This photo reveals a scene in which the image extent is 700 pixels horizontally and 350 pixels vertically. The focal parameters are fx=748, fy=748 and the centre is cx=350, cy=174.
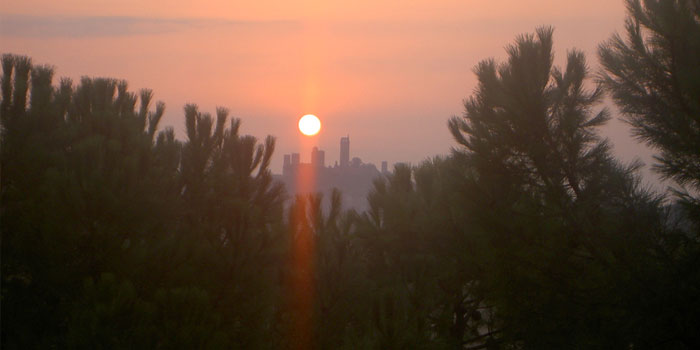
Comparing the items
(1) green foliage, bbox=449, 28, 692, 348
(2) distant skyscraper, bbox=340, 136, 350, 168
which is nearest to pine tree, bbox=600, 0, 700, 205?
(1) green foliage, bbox=449, 28, 692, 348

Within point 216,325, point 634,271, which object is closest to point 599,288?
point 634,271

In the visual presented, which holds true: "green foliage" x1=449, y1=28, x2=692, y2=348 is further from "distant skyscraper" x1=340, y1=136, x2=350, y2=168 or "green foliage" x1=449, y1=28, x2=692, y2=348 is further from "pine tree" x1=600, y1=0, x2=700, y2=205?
"distant skyscraper" x1=340, y1=136, x2=350, y2=168

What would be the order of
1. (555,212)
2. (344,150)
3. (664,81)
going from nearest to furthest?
(664,81) → (555,212) → (344,150)

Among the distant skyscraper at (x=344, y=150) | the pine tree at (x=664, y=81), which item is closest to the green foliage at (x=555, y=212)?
the pine tree at (x=664, y=81)

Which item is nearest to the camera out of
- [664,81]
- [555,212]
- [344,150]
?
[664,81]

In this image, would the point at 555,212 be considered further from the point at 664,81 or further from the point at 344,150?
the point at 344,150

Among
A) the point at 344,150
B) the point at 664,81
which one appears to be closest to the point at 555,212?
the point at 664,81

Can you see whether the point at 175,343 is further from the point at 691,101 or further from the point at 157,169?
the point at 691,101

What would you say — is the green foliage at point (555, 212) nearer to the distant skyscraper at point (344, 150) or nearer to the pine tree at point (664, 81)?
the pine tree at point (664, 81)

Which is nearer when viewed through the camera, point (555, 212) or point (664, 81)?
point (664, 81)

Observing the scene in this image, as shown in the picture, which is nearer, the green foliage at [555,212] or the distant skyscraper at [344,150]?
the green foliage at [555,212]

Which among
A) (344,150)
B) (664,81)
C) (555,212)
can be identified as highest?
(344,150)

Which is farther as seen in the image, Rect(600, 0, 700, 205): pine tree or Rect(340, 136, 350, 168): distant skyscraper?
Rect(340, 136, 350, 168): distant skyscraper

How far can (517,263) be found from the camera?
23.9 ft
